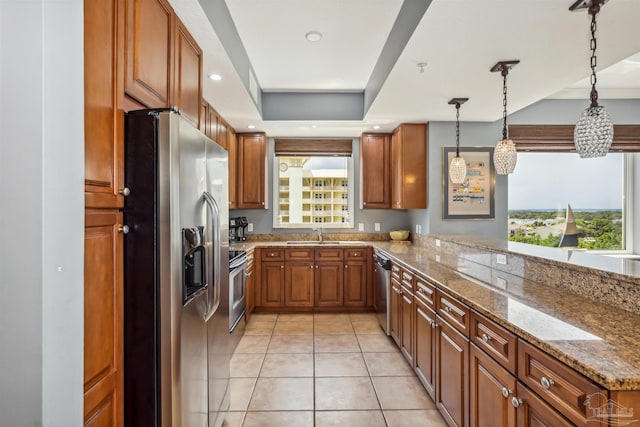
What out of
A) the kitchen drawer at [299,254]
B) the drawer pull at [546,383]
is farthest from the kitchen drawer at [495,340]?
the kitchen drawer at [299,254]

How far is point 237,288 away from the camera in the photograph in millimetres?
3227

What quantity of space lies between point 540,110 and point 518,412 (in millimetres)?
3963

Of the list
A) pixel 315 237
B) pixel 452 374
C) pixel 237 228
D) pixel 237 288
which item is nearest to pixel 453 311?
pixel 452 374

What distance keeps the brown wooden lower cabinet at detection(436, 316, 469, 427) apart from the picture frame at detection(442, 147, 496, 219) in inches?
86.2

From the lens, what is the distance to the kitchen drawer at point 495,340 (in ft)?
4.16

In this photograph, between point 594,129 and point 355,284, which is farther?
point 355,284

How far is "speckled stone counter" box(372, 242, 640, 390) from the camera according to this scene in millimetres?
931

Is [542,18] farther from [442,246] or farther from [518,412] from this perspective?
[442,246]

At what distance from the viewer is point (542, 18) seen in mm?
1749

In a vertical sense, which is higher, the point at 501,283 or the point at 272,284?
the point at 501,283

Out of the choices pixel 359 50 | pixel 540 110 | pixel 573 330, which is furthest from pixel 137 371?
pixel 540 110

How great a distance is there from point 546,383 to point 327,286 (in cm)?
332

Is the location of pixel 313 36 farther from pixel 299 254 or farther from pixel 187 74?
pixel 299 254

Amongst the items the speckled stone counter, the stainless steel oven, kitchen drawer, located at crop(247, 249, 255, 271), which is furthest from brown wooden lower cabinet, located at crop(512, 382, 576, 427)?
kitchen drawer, located at crop(247, 249, 255, 271)
